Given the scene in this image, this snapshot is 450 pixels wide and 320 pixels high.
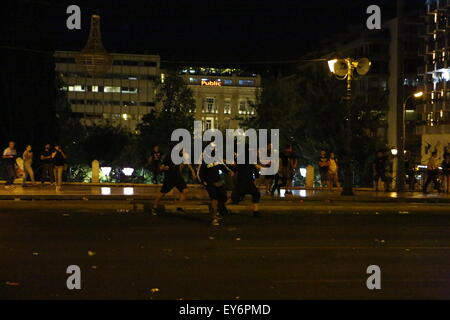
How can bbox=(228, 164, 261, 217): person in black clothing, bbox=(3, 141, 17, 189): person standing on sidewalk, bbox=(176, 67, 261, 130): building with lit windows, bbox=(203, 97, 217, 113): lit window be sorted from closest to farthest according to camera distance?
1. bbox=(228, 164, 261, 217): person in black clothing
2. bbox=(3, 141, 17, 189): person standing on sidewalk
3. bbox=(176, 67, 261, 130): building with lit windows
4. bbox=(203, 97, 217, 113): lit window

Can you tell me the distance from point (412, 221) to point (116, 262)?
9.36 meters

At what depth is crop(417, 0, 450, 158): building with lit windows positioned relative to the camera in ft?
253

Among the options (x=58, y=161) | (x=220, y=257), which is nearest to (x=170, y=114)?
(x=58, y=161)

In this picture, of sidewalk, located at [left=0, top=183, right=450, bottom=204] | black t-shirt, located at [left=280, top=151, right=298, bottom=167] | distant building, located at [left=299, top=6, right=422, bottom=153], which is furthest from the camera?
distant building, located at [left=299, top=6, right=422, bottom=153]

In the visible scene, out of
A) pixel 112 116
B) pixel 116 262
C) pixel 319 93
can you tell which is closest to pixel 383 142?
pixel 319 93

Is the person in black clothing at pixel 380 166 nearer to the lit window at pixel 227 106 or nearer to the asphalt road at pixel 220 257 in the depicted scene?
the asphalt road at pixel 220 257

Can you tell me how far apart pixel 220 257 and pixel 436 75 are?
74052 millimetres

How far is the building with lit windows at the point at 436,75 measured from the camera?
77000 mm

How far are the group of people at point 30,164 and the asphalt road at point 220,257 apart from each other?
23.7ft

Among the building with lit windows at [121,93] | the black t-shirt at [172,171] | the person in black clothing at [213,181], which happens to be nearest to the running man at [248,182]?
the person in black clothing at [213,181]

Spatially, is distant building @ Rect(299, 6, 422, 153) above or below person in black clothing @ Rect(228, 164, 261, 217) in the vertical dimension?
above

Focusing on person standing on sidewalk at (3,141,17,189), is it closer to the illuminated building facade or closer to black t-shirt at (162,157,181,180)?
black t-shirt at (162,157,181,180)

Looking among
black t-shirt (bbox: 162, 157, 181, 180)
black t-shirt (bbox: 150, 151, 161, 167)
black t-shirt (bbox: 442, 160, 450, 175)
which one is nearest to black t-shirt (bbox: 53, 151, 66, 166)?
black t-shirt (bbox: 150, 151, 161, 167)

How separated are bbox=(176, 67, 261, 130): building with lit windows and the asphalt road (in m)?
119
